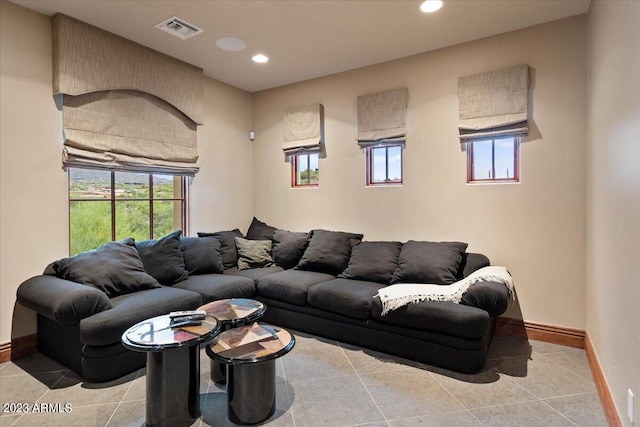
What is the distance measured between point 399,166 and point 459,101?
2.93 ft

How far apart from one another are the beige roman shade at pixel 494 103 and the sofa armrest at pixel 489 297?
1.49 m

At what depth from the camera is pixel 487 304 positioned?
8.32ft

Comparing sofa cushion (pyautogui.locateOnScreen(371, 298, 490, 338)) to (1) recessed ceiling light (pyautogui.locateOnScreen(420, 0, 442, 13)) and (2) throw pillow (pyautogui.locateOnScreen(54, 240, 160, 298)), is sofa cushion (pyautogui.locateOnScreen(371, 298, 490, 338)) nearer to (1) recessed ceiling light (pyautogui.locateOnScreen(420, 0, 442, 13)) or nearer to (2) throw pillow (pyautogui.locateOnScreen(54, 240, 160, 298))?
(2) throw pillow (pyautogui.locateOnScreen(54, 240, 160, 298))

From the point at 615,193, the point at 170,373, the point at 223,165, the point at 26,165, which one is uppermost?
the point at 223,165

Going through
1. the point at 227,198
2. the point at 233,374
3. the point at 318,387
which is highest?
the point at 227,198

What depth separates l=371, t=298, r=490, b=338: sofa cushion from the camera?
8.10ft

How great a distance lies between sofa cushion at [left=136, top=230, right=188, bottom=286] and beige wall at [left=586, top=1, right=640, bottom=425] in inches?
132

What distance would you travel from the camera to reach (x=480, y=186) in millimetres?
3422

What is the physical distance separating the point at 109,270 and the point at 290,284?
5.06ft

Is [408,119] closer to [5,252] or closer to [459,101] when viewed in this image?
[459,101]

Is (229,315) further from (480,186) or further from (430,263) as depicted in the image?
(480,186)

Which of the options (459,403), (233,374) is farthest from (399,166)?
(233,374)

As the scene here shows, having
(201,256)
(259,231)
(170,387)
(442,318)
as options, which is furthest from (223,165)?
(442,318)

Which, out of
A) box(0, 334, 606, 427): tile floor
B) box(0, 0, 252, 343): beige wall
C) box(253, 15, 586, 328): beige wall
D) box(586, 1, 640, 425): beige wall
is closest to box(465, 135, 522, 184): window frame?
box(253, 15, 586, 328): beige wall
